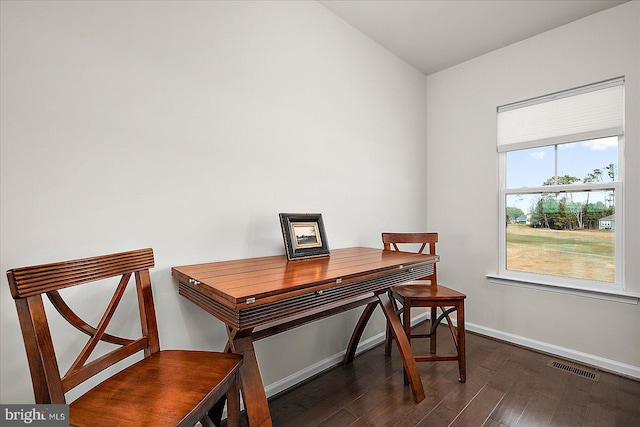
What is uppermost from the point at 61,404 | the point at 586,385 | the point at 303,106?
the point at 303,106

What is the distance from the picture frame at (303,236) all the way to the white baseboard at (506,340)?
877 millimetres

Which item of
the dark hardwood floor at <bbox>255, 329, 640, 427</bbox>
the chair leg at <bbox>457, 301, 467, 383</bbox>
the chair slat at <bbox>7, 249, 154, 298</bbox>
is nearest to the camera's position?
the chair slat at <bbox>7, 249, 154, 298</bbox>

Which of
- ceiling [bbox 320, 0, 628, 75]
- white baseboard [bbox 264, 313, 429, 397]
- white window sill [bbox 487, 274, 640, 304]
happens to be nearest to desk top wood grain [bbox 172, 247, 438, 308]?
white baseboard [bbox 264, 313, 429, 397]

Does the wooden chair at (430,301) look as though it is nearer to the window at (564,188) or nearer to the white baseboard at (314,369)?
the white baseboard at (314,369)

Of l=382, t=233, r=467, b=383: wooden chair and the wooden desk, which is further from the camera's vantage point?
l=382, t=233, r=467, b=383: wooden chair

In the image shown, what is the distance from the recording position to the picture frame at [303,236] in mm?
1794

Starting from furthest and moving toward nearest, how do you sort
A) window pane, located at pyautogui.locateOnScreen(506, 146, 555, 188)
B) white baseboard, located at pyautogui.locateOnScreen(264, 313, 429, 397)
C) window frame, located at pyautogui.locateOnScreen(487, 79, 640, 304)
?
window pane, located at pyautogui.locateOnScreen(506, 146, 555, 188) → window frame, located at pyautogui.locateOnScreen(487, 79, 640, 304) → white baseboard, located at pyautogui.locateOnScreen(264, 313, 429, 397)

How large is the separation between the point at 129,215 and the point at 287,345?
127 cm

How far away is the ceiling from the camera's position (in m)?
2.23

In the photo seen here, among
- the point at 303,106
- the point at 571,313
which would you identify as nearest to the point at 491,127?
the point at 571,313

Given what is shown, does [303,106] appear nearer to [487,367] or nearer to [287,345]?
[287,345]

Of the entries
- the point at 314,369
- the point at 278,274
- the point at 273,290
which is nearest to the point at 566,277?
the point at 314,369

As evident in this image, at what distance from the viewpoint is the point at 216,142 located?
169 cm

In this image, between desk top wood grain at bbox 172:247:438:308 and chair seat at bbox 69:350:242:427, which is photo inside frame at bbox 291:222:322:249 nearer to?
desk top wood grain at bbox 172:247:438:308
